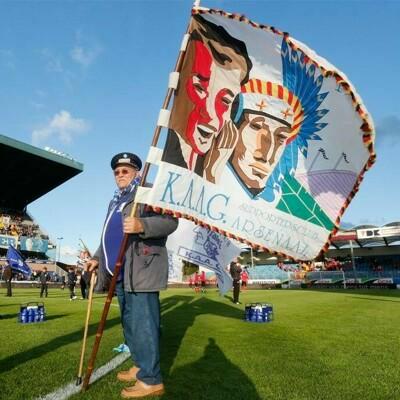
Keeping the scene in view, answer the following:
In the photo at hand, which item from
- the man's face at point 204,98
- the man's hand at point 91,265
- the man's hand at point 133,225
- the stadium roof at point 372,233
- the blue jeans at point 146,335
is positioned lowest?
the blue jeans at point 146,335

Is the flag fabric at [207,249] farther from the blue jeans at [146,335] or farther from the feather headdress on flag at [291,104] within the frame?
the blue jeans at [146,335]

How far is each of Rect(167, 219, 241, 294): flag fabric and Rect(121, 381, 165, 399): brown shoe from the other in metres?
6.85

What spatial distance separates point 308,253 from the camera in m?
6.02

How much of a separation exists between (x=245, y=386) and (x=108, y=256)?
2.18 meters

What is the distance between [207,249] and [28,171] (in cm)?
5375

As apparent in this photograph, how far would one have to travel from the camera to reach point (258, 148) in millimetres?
6098

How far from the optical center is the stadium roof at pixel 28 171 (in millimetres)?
52406

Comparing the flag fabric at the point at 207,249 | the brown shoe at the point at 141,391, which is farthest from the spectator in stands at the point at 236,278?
the brown shoe at the point at 141,391

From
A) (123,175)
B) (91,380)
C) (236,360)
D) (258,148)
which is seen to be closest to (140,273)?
(123,175)

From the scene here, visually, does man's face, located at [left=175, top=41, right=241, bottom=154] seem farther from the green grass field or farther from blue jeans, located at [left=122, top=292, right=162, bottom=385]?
the green grass field

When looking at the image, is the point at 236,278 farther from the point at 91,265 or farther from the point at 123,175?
the point at 123,175

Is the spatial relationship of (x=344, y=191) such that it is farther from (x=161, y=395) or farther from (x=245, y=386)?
(x=161, y=395)

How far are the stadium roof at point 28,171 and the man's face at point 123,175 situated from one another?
1982 inches

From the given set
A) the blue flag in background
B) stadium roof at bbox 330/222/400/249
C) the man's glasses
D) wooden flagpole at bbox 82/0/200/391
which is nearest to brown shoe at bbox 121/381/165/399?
wooden flagpole at bbox 82/0/200/391
